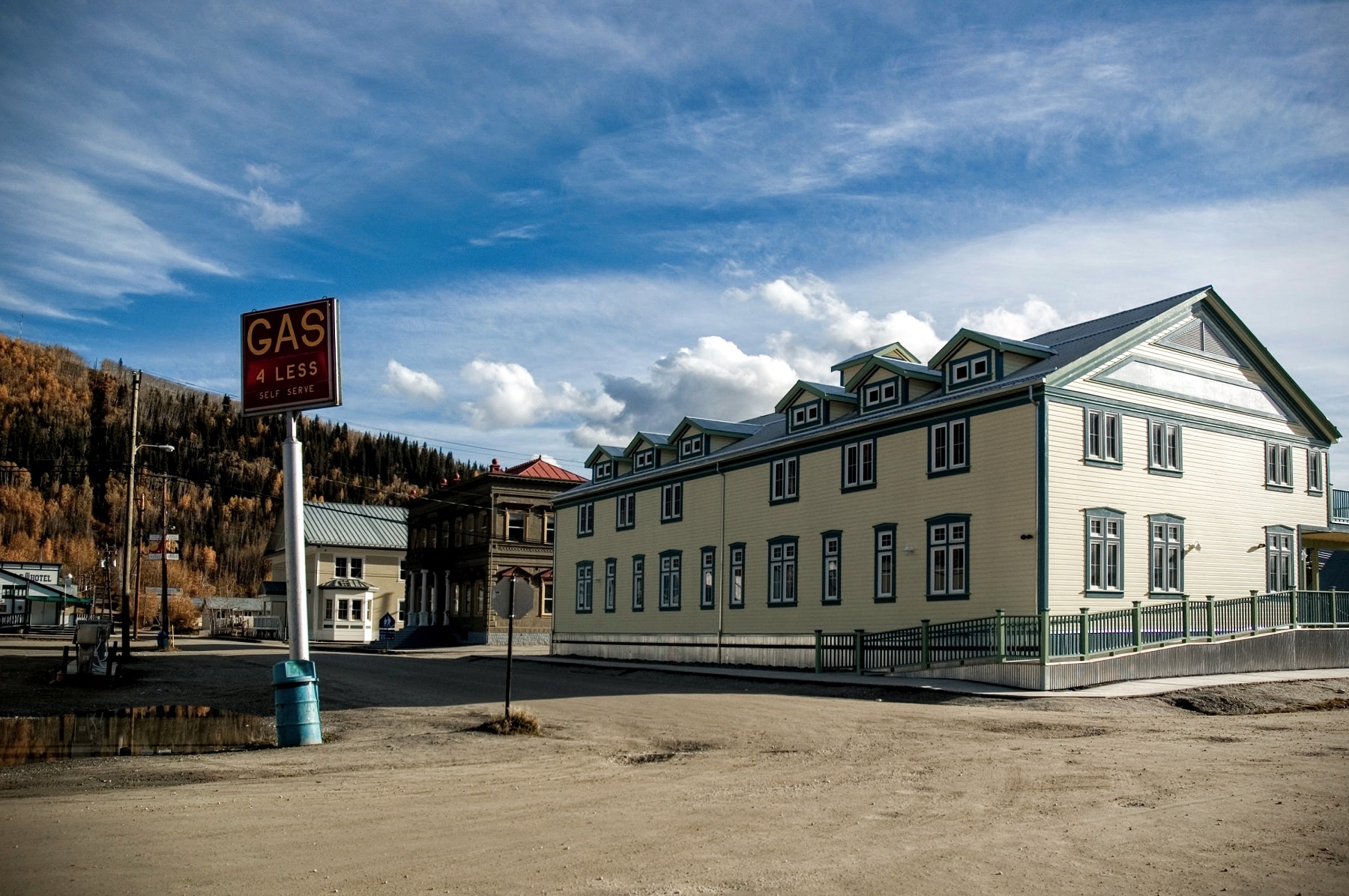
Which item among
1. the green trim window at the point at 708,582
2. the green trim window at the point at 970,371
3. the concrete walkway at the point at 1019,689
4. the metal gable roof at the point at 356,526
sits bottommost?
the concrete walkway at the point at 1019,689

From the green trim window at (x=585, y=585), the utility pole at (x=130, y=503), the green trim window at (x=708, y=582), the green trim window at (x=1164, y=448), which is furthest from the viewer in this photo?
the green trim window at (x=585, y=585)

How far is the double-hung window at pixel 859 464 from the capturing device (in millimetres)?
34219

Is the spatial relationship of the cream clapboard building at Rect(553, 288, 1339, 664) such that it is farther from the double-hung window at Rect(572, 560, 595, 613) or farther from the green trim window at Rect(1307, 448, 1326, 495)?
the double-hung window at Rect(572, 560, 595, 613)

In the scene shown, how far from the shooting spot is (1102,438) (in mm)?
29891

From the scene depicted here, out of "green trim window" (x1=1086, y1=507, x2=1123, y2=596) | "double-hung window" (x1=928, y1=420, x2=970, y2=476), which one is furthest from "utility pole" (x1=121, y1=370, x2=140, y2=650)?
"green trim window" (x1=1086, y1=507, x2=1123, y2=596)

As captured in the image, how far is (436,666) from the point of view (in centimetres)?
3866

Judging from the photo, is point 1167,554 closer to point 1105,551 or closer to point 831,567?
point 1105,551

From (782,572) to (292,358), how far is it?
22.9m

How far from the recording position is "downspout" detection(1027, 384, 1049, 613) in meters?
27.9

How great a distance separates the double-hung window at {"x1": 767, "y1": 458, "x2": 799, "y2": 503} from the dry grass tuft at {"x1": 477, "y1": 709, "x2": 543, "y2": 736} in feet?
66.7

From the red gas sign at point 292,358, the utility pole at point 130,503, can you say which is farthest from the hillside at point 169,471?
the red gas sign at point 292,358

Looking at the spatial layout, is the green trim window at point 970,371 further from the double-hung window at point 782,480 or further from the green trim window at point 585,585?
the green trim window at point 585,585

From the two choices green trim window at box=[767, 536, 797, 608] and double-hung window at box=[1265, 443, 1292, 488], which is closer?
double-hung window at box=[1265, 443, 1292, 488]

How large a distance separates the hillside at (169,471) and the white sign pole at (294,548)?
122443 mm
